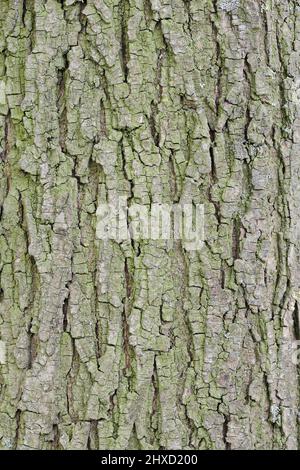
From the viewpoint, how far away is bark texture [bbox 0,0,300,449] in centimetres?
169

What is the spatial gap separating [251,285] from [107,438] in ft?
1.78

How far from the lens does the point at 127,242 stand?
5.55 ft

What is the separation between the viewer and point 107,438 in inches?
66.4

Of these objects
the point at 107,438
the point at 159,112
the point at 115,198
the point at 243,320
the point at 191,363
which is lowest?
the point at 107,438

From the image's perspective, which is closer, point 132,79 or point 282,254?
point 132,79

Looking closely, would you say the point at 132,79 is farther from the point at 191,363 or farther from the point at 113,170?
the point at 191,363

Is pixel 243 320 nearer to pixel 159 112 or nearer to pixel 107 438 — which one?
pixel 107 438

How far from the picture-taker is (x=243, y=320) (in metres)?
1.74

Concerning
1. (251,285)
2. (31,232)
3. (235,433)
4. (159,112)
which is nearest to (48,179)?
(31,232)

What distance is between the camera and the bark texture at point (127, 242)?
1689 millimetres

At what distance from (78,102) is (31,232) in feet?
1.16

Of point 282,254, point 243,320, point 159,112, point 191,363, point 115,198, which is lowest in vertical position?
point 191,363

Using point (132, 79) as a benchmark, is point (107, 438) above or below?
below

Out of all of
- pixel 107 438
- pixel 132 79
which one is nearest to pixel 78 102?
pixel 132 79
